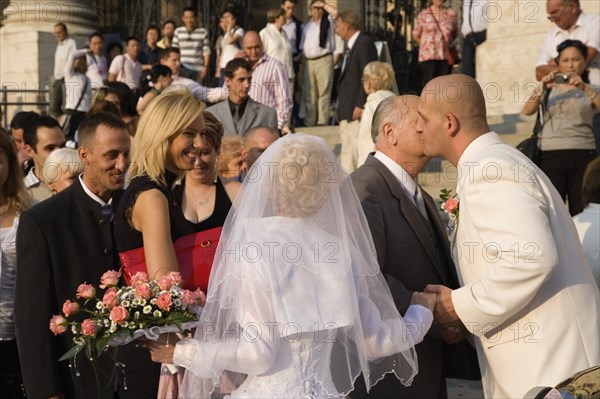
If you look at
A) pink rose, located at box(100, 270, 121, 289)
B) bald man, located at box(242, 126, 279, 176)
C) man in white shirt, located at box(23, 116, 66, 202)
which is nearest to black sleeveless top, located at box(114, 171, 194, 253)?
pink rose, located at box(100, 270, 121, 289)

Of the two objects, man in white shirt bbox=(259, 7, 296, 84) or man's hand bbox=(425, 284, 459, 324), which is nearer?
man's hand bbox=(425, 284, 459, 324)

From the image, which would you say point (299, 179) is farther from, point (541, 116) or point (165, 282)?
point (541, 116)

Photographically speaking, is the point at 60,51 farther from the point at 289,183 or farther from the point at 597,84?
the point at 289,183

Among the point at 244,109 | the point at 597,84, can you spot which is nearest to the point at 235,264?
the point at 244,109

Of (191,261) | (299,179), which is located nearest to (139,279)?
(191,261)

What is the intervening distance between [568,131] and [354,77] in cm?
318

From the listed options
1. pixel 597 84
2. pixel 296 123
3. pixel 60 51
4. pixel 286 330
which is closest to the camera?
pixel 286 330

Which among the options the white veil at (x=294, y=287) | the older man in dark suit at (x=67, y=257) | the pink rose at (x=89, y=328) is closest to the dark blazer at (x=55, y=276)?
the older man in dark suit at (x=67, y=257)

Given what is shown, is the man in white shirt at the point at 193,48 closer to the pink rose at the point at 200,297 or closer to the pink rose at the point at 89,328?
the pink rose at the point at 200,297

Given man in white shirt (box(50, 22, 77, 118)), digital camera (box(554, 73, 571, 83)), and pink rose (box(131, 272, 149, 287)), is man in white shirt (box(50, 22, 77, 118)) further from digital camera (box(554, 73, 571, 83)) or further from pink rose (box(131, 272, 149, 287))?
pink rose (box(131, 272, 149, 287))

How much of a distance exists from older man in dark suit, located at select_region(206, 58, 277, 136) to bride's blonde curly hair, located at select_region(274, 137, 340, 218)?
5.21 metres

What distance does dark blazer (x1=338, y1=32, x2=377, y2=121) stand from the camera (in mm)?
11047

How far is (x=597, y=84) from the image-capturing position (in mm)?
9336

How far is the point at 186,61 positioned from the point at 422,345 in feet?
34.4
